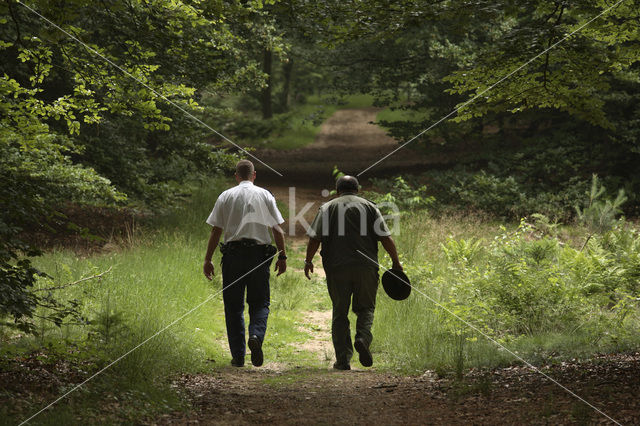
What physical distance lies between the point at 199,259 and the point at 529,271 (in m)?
5.52

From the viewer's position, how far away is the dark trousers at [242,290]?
655 centimetres

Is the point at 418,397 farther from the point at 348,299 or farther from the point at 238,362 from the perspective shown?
the point at 238,362

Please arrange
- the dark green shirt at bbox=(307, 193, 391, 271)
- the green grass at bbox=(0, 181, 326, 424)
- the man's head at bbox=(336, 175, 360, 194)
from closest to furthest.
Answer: the green grass at bbox=(0, 181, 326, 424)
the dark green shirt at bbox=(307, 193, 391, 271)
the man's head at bbox=(336, 175, 360, 194)

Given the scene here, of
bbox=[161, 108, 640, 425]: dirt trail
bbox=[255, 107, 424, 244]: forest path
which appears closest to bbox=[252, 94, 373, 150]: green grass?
bbox=[255, 107, 424, 244]: forest path

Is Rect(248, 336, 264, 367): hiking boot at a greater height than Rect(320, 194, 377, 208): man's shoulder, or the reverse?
Rect(320, 194, 377, 208): man's shoulder

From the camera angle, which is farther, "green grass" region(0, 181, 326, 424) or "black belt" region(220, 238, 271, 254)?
"black belt" region(220, 238, 271, 254)

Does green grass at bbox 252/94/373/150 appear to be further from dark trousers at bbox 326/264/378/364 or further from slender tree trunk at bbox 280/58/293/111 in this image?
dark trousers at bbox 326/264/378/364

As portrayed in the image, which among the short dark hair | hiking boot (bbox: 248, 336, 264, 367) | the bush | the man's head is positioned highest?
the short dark hair

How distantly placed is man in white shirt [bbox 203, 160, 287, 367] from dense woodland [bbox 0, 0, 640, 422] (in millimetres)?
1351

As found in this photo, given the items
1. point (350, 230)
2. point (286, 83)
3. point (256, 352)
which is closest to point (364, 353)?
point (256, 352)

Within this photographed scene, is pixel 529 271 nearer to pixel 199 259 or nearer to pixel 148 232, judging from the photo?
pixel 199 259

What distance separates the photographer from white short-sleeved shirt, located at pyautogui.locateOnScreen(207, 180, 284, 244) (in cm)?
654

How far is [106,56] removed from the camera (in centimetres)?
701

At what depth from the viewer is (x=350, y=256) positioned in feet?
21.9
